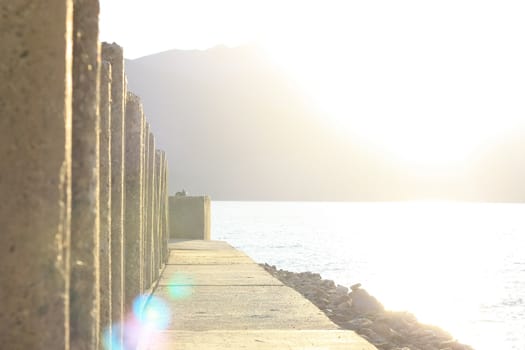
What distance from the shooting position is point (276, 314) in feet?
20.3

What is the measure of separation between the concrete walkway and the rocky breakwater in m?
1.37

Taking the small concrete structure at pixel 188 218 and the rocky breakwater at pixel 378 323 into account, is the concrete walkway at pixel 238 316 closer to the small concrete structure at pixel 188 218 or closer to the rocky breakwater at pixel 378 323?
the rocky breakwater at pixel 378 323

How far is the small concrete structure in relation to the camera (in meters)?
18.6

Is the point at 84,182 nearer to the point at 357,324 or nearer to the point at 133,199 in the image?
→ the point at 133,199

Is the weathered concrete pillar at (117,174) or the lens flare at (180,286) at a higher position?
the weathered concrete pillar at (117,174)

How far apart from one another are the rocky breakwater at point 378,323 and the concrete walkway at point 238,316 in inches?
53.9

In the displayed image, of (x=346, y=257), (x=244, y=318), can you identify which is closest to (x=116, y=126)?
(x=244, y=318)

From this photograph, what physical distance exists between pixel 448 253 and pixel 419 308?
1461 inches

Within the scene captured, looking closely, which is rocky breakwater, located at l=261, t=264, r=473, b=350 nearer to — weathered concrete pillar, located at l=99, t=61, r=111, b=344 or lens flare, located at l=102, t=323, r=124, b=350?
lens flare, located at l=102, t=323, r=124, b=350

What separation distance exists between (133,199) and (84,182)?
2607 millimetres

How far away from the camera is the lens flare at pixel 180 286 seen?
285 inches

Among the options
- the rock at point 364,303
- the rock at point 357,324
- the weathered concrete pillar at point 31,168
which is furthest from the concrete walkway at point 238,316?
the weathered concrete pillar at point 31,168

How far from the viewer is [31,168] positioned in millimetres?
2055

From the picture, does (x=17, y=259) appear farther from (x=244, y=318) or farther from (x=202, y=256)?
(x=202, y=256)
